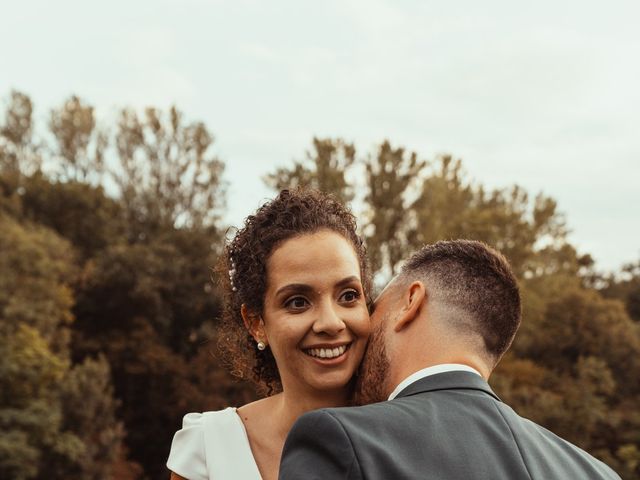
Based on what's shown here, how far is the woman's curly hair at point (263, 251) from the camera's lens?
11.2 feet

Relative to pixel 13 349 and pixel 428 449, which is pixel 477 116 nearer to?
pixel 13 349

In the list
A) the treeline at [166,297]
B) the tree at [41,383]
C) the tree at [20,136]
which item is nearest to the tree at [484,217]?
the treeline at [166,297]

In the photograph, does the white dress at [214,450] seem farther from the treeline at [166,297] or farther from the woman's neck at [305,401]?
the treeline at [166,297]

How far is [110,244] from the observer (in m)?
36.9

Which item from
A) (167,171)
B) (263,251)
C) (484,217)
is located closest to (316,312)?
(263,251)

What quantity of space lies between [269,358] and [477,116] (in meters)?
37.6

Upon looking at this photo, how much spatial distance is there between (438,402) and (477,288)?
1.35 feet

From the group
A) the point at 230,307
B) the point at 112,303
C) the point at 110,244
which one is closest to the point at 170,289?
the point at 112,303

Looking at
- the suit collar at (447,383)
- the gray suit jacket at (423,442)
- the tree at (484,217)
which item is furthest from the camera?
the tree at (484,217)

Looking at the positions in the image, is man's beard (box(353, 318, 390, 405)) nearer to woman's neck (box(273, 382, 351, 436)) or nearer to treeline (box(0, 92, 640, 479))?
woman's neck (box(273, 382, 351, 436))

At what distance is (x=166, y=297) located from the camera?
3388 centimetres

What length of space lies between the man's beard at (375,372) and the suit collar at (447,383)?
232 mm

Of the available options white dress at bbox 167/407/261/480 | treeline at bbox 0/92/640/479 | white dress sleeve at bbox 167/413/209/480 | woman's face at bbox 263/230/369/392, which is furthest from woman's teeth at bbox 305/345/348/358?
treeline at bbox 0/92/640/479

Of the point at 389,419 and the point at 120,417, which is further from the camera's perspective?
the point at 120,417
